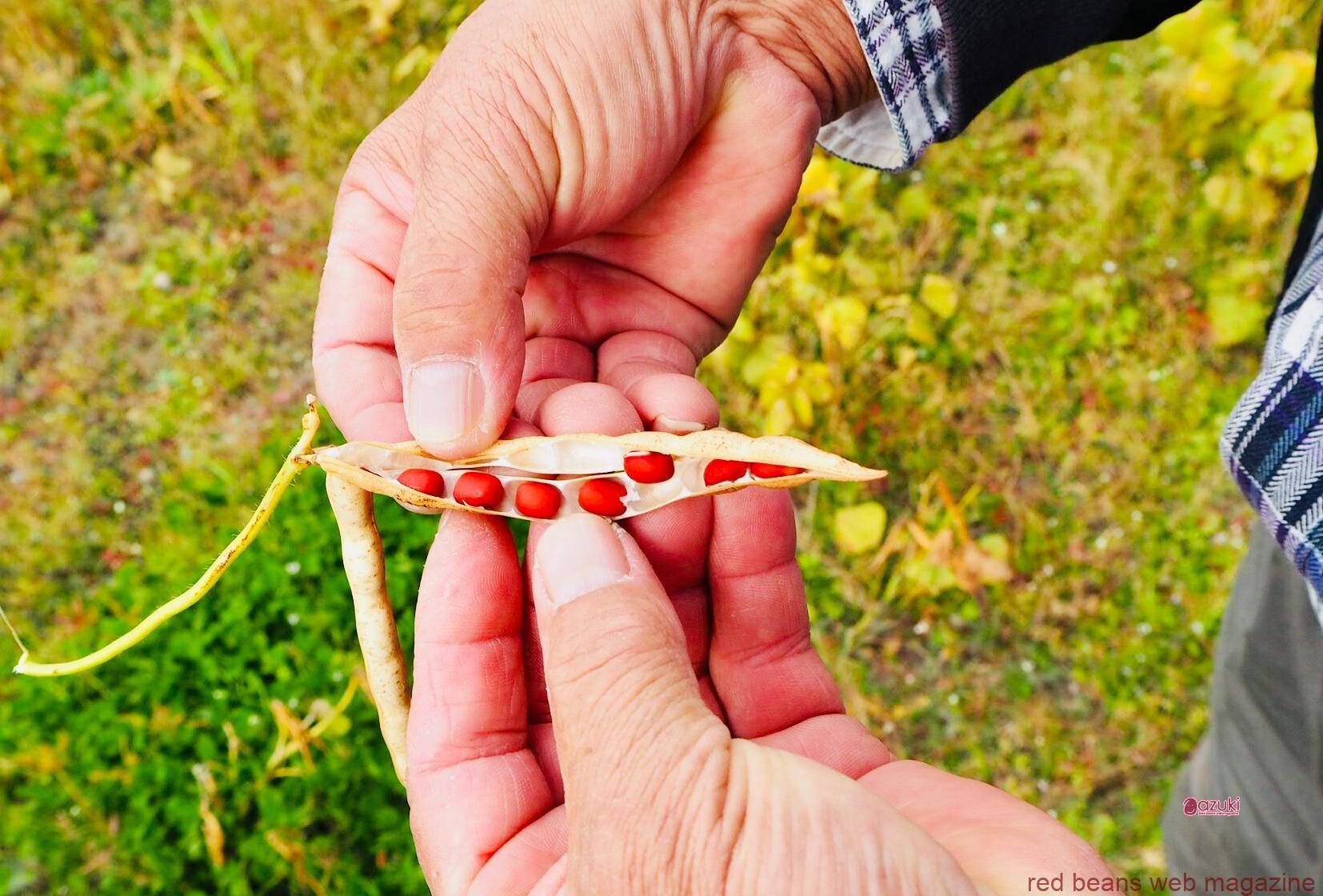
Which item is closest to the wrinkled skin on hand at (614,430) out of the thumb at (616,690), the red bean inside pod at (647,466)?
the thumb at (616,690)

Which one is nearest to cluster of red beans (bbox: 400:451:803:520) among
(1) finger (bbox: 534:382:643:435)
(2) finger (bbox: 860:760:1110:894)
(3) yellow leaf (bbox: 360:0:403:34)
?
(1) finger (bbox: 534:382:643:435)

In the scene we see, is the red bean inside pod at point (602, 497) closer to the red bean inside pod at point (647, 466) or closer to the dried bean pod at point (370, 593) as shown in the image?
the red bean inside pod at point (647, 466)

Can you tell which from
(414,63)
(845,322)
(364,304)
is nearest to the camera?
(364,304)

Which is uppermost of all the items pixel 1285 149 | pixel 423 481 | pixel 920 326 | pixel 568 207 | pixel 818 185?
pixel 568 207

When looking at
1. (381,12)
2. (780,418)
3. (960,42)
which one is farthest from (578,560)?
(381,12)

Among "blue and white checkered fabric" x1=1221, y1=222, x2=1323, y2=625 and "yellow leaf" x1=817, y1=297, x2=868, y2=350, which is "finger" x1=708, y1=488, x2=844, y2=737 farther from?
"yellow leaf" x1=817, y1=297, x2=868, y2=350

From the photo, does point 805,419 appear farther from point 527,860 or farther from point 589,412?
point 527,860
